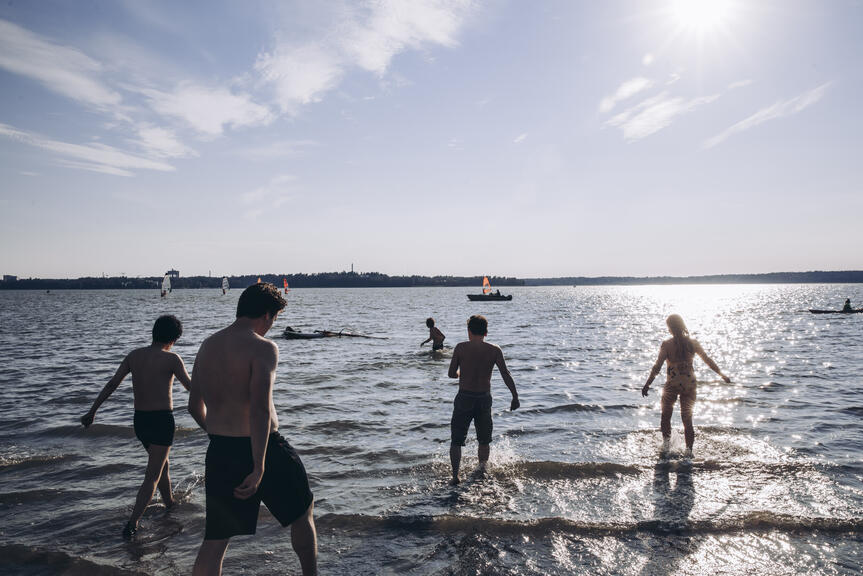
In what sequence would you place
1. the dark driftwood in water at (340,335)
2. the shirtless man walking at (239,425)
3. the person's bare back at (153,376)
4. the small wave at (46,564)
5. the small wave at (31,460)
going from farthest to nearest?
the dark driftwood in water at (340,335), the small wave at (31,460), the person's bare back at (153,376), the small wave at (46,564), the shirtless man walking at (239,425)

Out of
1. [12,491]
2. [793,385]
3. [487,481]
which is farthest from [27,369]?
[793,385]

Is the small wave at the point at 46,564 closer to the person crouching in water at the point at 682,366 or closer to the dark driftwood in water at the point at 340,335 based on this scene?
the person crouching in water at the point at 682,366

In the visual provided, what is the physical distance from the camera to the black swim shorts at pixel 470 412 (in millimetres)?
7273

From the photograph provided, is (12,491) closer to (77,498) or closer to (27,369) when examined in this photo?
(77,498)

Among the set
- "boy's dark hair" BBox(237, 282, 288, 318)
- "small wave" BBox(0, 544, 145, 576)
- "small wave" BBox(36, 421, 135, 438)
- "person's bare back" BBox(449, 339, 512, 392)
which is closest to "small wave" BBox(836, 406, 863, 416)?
"person's bare back" BBox(449, 339, 512, 392)

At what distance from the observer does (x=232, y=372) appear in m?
3.50

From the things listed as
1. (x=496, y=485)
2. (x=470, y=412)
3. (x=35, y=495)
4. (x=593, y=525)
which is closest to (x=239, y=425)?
(x=470, y=412)

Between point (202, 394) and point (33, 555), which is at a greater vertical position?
point (202, 394)

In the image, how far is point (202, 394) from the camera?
11.9 feet

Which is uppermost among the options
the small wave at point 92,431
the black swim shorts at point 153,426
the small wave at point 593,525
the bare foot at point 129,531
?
A: the black swim shorts at point 153,426

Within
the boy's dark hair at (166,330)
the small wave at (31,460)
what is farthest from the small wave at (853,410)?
the small wave at (31,460)

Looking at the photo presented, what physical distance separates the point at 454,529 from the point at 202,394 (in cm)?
376

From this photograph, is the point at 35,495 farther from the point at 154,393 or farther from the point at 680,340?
the point at 680,340

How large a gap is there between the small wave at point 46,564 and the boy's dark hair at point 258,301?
11.3ft
